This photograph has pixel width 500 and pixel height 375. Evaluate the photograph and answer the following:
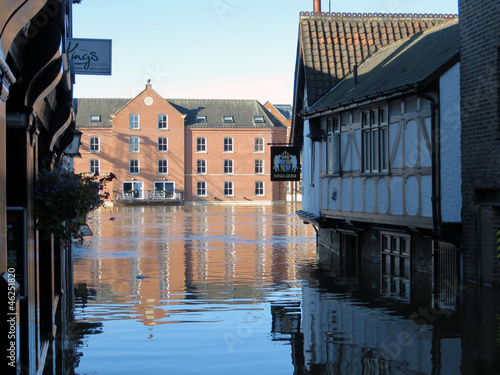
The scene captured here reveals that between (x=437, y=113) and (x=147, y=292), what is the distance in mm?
6984

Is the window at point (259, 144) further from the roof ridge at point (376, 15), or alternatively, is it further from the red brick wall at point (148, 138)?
the roof ridge at point (376, 15)

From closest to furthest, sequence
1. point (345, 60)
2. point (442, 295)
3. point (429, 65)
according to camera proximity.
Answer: point (442, 295) → point (429, 65) → point (345, 60)

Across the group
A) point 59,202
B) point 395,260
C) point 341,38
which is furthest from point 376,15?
point 59,202

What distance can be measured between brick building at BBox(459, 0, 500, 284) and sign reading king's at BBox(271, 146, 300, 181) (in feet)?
40.6

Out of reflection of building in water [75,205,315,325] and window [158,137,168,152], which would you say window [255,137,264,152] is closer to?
window [158,137,168,152]

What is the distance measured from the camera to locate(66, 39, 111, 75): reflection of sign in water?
42.1 feet

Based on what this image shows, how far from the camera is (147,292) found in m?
14.4

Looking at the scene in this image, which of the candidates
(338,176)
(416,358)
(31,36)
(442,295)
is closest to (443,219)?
(442,295)

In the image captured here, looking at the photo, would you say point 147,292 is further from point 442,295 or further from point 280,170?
point 280,170

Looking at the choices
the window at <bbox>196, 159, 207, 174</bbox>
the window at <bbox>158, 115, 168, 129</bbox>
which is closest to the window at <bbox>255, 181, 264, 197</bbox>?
the window at <bbox>196, 159, 207, 174</bbox>

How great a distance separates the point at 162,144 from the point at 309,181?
49.8 metres

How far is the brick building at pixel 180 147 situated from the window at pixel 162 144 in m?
0.10

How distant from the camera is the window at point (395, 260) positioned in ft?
51.6

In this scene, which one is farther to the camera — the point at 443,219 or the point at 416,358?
the point at 443,219
